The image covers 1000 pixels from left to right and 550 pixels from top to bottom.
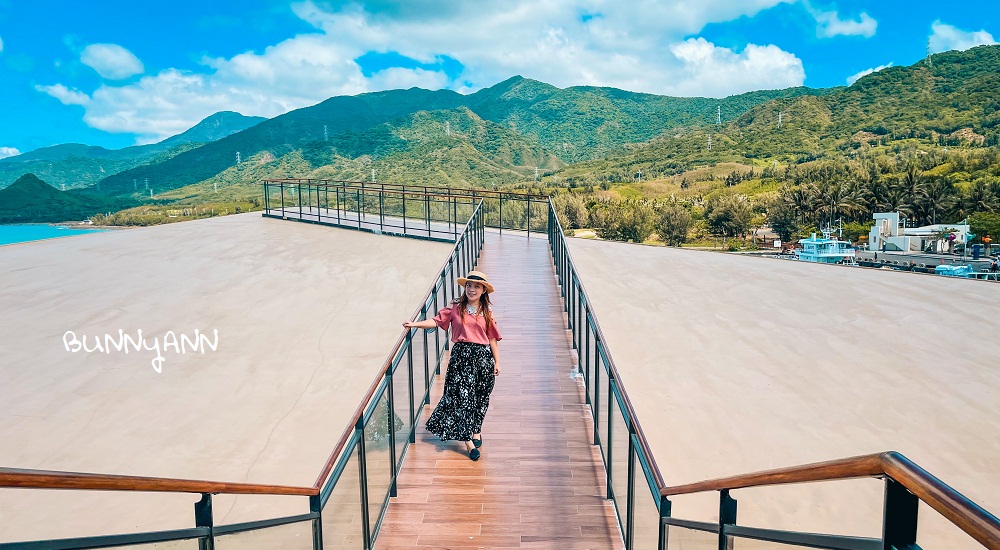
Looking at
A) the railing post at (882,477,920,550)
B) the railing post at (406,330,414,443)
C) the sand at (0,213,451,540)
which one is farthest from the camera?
the sand at (0,213,451,540)

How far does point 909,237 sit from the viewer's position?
50.4m

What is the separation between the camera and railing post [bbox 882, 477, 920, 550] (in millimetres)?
1236

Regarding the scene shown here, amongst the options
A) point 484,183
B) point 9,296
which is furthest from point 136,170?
point 9,296

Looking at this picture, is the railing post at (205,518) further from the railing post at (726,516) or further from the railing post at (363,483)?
the railing post at (726,516)

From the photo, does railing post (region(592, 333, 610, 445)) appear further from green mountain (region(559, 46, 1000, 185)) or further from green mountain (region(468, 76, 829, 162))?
green mountain (region(468, 76, 829, 162))

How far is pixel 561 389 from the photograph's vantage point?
667 cm

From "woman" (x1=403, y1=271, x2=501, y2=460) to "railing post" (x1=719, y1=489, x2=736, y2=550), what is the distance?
2730 mm

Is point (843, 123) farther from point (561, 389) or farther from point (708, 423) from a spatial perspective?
point (561, 389)

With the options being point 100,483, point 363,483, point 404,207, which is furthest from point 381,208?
point 100,483

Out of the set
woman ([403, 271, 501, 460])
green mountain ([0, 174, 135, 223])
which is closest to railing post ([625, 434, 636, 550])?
woman ([403, 271, 501, 460])

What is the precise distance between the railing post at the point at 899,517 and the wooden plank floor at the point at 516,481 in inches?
109

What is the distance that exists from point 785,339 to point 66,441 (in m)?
20.2

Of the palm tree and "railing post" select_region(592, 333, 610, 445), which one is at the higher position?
the palm tree

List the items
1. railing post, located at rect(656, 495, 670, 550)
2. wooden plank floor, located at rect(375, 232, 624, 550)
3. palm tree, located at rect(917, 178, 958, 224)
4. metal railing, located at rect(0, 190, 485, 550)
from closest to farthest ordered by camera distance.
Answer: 1. metal railing, located at rect(0, 190, 485, 550)
2. railing post, located at rect(656, 495, 670, 550)
3. wooden plank floor, located at rect(375, 232, 624, 550)
4. palm tree, located at rect(917, 178, 958, 224)
